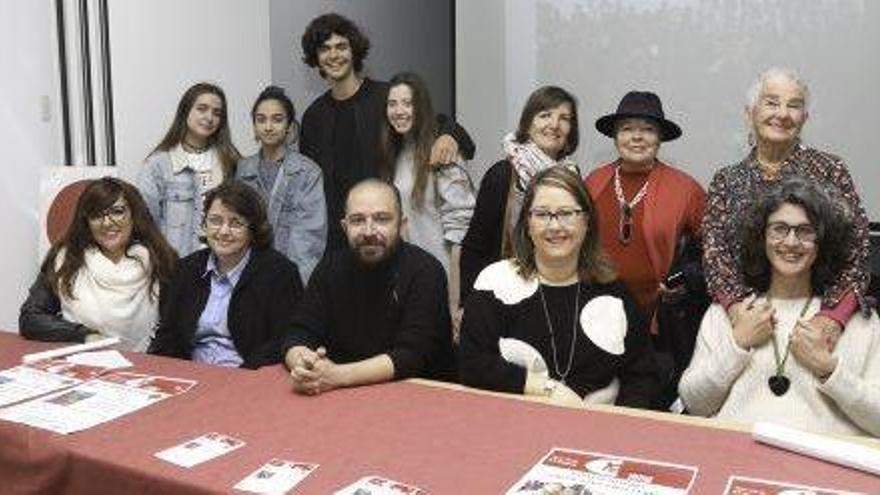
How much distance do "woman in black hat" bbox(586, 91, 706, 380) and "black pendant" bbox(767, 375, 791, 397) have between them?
71 centimetres

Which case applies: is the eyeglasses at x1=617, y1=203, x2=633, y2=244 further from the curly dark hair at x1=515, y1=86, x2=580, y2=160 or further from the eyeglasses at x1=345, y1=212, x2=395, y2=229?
the eyeglasses at x1=345, y1=212, x2=395, y2=229

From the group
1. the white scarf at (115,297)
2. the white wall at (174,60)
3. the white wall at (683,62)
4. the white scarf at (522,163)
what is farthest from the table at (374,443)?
the white wall at (174,60)

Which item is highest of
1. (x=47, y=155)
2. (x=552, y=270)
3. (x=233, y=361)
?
(x=47, y=155)

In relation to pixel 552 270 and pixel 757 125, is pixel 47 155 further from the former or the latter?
pixel 757 125

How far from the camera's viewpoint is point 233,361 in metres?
2.65

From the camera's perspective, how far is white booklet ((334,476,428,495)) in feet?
4.76

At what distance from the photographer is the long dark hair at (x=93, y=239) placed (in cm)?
282

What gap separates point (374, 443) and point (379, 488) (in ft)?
0.71

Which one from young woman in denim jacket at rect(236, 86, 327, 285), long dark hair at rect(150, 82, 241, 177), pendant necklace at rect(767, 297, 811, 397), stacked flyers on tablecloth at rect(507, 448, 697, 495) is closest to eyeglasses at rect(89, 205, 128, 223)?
young woman in denim jacket at rect(236, 86, 327, 285)

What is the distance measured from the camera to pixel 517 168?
2.98 meters

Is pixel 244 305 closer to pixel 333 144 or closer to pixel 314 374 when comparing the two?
pixel 314 374

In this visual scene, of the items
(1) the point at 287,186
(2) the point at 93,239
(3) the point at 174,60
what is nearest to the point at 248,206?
(2) the point at 93,239

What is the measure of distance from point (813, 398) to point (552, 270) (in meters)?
0.69

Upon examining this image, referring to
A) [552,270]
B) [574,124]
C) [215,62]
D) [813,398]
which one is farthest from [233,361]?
[215,62]
